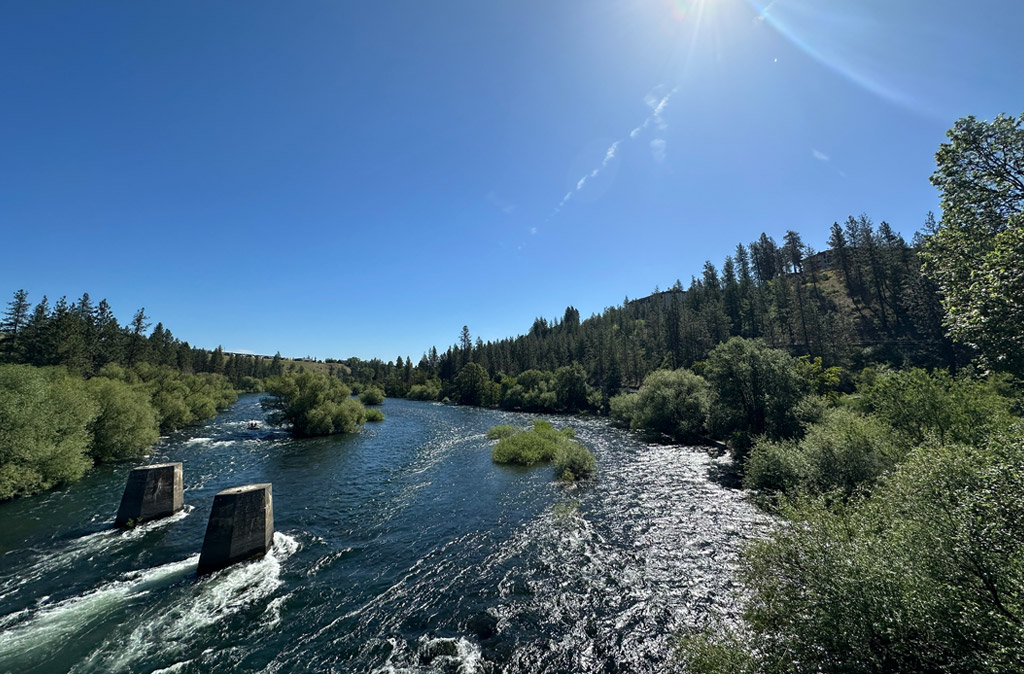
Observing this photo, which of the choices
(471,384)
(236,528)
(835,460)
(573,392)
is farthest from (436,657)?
(471,384)

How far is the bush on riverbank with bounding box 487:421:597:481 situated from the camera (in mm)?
31642

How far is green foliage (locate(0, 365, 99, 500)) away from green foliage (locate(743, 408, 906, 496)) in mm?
47409

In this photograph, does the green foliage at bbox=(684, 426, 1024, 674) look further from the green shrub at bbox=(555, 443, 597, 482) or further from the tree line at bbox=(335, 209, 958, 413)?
the tree line at bbox=(335, 209, 958, 413)

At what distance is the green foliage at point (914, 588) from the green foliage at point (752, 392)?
28.4 meters

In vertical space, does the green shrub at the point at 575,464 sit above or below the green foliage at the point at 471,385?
below

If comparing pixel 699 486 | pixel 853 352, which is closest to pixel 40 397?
pixel 699 486

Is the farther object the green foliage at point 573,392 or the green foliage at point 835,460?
the green foliage at point 573,392

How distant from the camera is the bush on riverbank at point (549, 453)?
31642 millimetres

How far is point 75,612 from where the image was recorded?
13.6m

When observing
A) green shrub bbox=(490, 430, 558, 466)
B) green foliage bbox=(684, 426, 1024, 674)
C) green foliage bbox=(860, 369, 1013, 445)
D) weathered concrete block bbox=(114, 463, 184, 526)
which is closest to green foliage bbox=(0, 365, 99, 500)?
weathered concrete block bbox=(114, 463, 184, 526)

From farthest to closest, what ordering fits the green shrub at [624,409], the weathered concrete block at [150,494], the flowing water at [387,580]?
the green shrub at [624,409] < the weathered concrete block at [150,494] < the flowing water at [387,580]

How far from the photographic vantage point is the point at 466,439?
52.2 metres

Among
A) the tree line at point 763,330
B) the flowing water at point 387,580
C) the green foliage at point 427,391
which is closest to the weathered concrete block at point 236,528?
the flowing water at point 387,580

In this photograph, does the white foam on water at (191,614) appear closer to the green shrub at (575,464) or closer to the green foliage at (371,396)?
the green shrub at (575,464)
